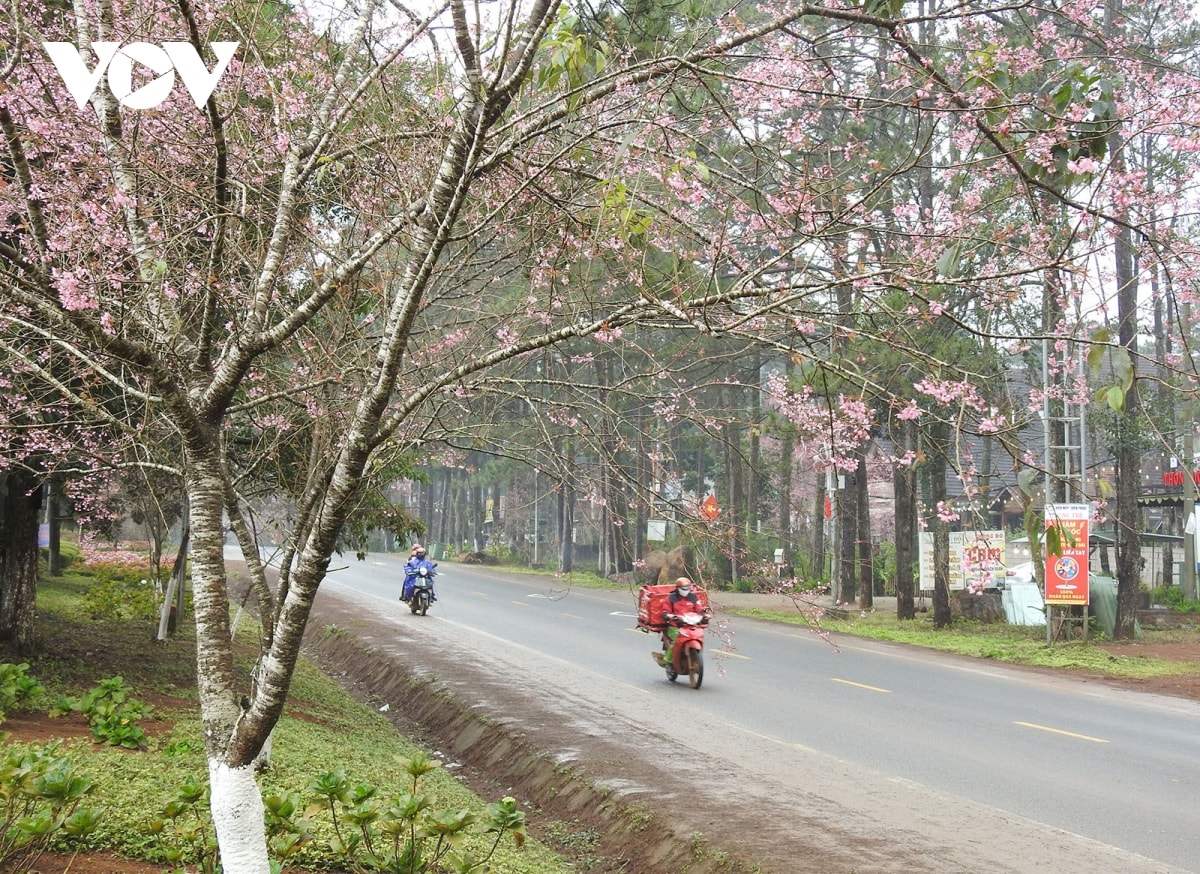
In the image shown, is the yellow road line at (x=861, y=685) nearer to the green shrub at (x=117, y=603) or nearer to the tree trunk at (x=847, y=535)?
the green shrub at (x=117, y=603)

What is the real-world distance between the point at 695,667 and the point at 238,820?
36.0ft

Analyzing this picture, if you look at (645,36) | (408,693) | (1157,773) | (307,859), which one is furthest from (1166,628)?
(307,859)

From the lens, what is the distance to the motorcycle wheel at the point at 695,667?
49.2 feet

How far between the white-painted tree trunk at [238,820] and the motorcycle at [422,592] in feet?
68.3

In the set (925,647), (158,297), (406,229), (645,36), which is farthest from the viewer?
(925,647)

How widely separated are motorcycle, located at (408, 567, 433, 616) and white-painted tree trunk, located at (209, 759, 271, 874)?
68.3 feet

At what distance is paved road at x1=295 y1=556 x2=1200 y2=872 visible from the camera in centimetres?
812

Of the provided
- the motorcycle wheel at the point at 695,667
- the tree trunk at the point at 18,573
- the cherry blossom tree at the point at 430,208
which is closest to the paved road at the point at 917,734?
the motorcycle wheel at the point at 695,667

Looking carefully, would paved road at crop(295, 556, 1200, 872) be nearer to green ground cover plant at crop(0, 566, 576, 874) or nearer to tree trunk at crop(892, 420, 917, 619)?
green ground cover plant at crop(0, 566, 576, 874)

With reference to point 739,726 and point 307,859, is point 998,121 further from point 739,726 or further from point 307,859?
point 739,726

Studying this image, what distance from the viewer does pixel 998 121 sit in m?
4.27

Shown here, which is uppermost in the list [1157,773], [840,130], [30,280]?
[840,130]

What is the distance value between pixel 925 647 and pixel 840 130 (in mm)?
11834

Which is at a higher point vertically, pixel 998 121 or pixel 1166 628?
pixel 998 121
